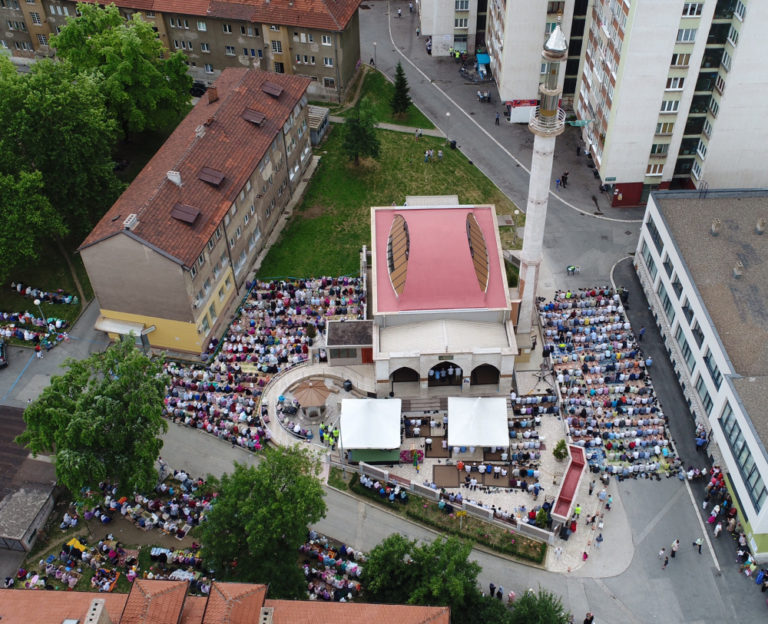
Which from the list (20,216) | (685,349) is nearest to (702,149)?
(685,349)

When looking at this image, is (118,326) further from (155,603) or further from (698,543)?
(698,543)

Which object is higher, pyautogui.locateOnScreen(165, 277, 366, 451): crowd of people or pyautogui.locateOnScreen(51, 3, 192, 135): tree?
pyautogui.locateOnScreen(51, 3, 192, 135): tree

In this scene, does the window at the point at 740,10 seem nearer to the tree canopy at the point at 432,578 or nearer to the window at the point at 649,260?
the window at the point at 649,260

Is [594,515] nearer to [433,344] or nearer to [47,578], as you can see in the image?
[433,344]

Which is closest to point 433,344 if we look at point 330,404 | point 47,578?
point 330,404

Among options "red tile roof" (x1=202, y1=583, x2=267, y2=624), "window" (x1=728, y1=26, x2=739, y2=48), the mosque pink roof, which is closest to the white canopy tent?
the mosque pink roof

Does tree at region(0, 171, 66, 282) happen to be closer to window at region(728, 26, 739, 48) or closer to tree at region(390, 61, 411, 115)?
tree at region(390, 61, 411, 115)
